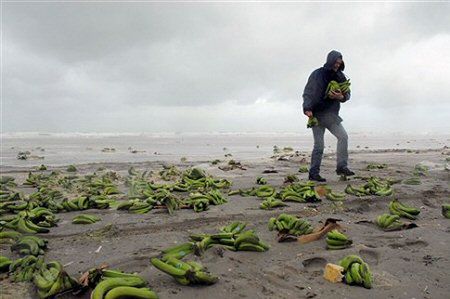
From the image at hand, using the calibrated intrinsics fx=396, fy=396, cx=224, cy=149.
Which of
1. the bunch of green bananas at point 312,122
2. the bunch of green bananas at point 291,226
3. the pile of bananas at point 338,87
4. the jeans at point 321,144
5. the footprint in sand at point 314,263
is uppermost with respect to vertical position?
the pile of bananas at point 338,87

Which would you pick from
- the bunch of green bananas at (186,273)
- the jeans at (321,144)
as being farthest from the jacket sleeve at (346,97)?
the bunch of green bananas at (186,273)

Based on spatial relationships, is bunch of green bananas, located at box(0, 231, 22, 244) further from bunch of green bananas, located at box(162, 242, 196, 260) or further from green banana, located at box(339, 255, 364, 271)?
green banana, located at box(339, 255, 364, 271)

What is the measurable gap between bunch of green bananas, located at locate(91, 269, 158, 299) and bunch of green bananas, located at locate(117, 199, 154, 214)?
3.22 metres

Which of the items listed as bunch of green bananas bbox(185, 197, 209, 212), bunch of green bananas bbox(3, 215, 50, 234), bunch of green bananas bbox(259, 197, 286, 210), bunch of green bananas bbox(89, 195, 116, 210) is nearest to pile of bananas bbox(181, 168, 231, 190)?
bunch of green bananas bbox(185, 197, 209, 212)

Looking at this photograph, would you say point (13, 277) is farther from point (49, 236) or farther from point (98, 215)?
point (98, 215)

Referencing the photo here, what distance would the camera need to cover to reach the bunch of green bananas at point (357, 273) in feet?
12.1

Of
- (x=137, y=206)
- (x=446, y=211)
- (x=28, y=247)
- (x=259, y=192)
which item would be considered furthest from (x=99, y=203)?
(x=446, y=211)

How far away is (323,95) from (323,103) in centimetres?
21

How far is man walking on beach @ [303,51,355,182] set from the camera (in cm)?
973

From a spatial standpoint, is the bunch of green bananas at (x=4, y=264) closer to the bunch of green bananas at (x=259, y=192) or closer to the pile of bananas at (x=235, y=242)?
the pile of bananas at (x=235, y=242)

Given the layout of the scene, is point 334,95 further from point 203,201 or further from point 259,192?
point 203,201

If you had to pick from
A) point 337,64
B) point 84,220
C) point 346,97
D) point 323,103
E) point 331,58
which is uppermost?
point 331,58

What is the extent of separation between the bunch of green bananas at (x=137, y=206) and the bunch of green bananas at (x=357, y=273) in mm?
3872

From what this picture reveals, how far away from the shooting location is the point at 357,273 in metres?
3.72
